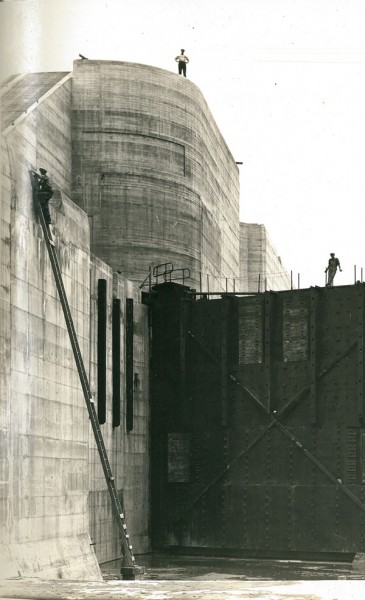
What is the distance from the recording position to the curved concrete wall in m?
40.4

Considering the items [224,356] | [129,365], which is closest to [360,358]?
[224,356]

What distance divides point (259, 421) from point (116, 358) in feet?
15.7

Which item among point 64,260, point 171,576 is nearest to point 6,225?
point 64,260

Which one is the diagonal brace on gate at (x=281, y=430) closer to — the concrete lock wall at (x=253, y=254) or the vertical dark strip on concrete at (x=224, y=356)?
the vertical dark strip on concrete at (x=224, y=356)

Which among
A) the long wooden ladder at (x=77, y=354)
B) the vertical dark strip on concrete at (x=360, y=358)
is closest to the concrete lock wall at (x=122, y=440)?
the long wooden ladder at (x=77, y=354)

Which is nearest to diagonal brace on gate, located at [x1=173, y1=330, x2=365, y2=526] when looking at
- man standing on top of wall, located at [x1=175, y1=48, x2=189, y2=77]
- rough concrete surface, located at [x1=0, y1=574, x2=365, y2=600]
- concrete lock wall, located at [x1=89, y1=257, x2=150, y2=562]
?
concrete lock wall, located at [x1=89, y1=257, x2=150, y2=562]

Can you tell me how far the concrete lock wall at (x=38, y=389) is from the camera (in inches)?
849

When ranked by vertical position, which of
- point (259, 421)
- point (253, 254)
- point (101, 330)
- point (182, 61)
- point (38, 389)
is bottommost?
point (259, 421)

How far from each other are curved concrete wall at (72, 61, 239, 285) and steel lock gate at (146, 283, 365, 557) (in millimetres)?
4243

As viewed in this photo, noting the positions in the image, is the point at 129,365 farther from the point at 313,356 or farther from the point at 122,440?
the point at 313,356

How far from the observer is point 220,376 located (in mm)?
36031

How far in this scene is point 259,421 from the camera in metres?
35.4

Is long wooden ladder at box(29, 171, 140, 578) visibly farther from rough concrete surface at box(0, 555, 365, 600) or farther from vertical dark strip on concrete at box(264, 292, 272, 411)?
vertical dark strip on concrete at box(264, 292, 272, 411)

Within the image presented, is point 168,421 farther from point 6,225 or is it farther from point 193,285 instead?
point 6,225
